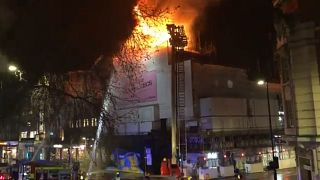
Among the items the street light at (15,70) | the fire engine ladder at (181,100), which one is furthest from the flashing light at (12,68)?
the fire engine ladder at (181,100)

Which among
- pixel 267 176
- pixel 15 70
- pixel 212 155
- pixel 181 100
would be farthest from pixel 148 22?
pixel 181 100

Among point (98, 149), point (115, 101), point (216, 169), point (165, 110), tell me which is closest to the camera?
point (115, 101)

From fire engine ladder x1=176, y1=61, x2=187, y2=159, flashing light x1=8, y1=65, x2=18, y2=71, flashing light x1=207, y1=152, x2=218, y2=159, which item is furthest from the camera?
fire engine ladder x1=176, y1=61, x2=187, y2=159

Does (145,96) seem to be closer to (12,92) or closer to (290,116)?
(290,116)

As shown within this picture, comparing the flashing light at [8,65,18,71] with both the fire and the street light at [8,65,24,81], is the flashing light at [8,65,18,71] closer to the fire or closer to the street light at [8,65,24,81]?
the street light at [8,65,24,81]

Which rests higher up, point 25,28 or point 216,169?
point 25,28

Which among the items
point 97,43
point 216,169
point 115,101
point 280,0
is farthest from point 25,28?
point 216,169

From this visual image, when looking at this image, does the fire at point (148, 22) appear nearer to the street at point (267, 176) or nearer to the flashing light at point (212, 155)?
the street at point (267, 176)

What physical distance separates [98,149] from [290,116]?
12.3m

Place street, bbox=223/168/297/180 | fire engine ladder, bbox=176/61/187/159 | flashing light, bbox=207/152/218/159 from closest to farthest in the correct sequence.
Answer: street, bbox=223/168/297/180
flashing light, bbox=207/152/218/159
fire engine ladder, bbox=176/61/187/159

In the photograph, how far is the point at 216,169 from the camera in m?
43.2

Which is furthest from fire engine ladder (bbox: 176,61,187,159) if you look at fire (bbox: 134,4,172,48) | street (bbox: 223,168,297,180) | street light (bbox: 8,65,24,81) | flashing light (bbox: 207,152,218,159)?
street light (bbox: 8,65,24,81)

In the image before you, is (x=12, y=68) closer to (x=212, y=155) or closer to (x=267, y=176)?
(x=212, y=155)

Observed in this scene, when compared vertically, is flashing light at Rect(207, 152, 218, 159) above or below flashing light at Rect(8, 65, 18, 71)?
below
